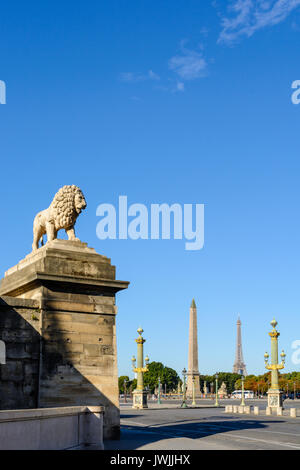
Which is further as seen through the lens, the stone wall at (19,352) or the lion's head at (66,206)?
the lion's head at (66,206)

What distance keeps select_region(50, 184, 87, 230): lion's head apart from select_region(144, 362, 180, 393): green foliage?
147186mm

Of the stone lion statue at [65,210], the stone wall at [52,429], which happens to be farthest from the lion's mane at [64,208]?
the stone wall at [52,429]

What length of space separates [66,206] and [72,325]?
3819 millimetres

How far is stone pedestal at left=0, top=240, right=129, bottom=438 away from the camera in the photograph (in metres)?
16.2

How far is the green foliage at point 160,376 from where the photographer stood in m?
162

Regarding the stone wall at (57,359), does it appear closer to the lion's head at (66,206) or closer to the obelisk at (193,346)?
the lion's head at (66,206)

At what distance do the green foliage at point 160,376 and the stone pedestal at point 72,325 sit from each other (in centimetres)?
14735

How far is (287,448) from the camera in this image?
16891 mm

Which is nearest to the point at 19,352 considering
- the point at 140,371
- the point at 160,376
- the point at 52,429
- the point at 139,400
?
the point at 52,429

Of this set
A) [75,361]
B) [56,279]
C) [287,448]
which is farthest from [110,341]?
[287,448]

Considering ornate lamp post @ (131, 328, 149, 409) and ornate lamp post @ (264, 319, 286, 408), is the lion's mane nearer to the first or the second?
ornate lamp post @ (264, 319, 286, 408)

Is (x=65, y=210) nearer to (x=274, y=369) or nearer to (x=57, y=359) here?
(x=57, y=359)

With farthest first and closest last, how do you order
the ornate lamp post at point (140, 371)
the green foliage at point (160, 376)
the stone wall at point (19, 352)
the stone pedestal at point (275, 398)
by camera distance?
1. the green foliage at point (160, 376)
2. the ornate lamp post at point (140, 371)
3. the stone pedestal at point (275, 398)
4. the stone wall at point (19, 352)
